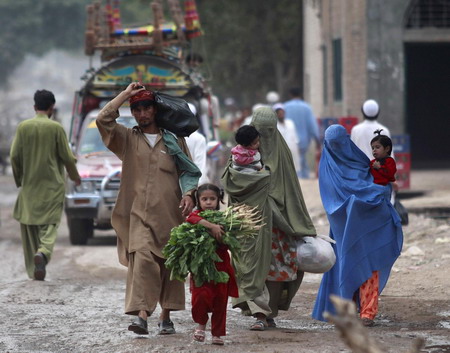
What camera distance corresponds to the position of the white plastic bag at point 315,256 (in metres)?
8.19

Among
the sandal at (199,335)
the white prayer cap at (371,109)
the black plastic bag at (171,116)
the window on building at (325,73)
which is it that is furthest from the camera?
the window on building at (325,73)

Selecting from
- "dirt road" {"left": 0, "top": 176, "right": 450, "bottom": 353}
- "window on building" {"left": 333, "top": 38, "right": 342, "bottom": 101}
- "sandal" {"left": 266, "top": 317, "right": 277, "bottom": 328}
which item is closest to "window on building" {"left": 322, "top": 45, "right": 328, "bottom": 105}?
"window on building" {"left": 333, "top": 38, "right": 342, "bottom": 101}

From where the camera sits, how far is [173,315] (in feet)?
29.6

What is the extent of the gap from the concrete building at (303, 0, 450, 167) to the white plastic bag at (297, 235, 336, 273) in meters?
14.8

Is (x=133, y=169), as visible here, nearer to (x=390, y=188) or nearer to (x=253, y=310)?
(x=253, y=310)

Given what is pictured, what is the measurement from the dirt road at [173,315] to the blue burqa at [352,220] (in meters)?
0.35

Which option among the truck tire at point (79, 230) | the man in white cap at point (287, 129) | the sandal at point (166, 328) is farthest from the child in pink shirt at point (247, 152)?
the man in white cap at point (287, 129)

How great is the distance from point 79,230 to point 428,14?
10742 mm

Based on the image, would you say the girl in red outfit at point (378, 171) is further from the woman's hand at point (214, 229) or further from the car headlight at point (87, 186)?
the car headlight at point (87, 186)

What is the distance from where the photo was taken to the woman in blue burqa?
8.12m

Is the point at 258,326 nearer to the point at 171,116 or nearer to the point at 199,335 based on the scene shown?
the point at 199,335

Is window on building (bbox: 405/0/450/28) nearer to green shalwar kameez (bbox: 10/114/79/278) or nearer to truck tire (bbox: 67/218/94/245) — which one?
truck tire (bbox: 67/218/94/245)

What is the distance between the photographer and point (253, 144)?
321 inches

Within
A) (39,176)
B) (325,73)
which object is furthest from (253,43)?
(39,176)
